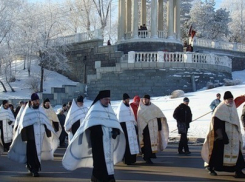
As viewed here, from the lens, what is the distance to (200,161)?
43.3ft

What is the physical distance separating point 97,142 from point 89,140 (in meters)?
0.62

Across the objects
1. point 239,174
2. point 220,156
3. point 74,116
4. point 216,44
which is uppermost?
point 216,44

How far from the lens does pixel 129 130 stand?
1311 centimetres

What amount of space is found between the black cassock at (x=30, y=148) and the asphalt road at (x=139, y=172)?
9.9 inches

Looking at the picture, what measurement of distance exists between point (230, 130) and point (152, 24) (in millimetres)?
26266

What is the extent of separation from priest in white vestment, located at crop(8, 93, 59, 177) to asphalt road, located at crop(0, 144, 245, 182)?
13.7 inches

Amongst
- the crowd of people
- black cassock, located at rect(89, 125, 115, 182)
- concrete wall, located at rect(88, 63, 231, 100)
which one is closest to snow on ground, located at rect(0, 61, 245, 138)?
concrete wall, located at rect(88, 63, 231, 100)

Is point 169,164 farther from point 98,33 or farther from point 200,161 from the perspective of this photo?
point 98,33

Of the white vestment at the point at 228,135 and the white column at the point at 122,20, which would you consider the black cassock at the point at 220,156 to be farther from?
the white column at the point at 122,20

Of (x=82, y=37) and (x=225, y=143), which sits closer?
(x=225, y=143)

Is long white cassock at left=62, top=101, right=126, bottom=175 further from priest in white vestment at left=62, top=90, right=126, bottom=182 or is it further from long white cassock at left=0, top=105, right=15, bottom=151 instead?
long white cassock at left=0, top=105, right=15, bottom=151

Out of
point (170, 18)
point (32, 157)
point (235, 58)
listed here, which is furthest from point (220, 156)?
point (235, 58)

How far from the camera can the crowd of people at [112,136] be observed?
9.25 meters

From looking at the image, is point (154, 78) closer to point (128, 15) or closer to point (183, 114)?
point (128, 15)
